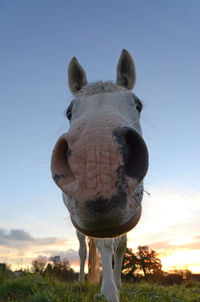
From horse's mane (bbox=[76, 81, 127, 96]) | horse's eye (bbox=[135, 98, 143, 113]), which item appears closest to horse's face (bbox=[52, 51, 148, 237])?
horse's mane (bbox=[76, 81, 127, 96])

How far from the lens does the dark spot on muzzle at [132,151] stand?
6.77 ft

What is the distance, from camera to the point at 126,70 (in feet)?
14.8

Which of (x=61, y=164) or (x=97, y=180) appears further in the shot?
(x=61, y=164)

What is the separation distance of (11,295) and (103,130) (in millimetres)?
5219

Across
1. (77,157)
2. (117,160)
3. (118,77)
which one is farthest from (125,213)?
(118,77)

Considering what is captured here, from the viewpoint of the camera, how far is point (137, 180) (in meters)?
2.05

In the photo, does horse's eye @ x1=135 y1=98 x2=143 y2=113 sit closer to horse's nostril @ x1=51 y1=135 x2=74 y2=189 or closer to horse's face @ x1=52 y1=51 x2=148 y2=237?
horse's face @ x1=52 y1=51 x2=148 y2=237

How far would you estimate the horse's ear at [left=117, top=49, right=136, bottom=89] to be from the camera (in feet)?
14.6

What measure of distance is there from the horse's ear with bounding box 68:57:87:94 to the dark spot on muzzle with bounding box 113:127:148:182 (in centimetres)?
279

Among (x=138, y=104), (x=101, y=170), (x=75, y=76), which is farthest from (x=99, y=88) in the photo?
(x=101, y=170)

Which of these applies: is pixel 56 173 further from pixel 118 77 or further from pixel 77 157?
pixel 118 77

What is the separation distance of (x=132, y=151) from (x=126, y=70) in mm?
2728

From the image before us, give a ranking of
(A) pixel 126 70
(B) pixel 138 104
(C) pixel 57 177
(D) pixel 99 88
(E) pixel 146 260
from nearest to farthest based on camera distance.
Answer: (C) pixel 57 177 < (D) pixel 99 88 < (B) pixel 138 104 < (A) pixel 126 70 < (E) pixel 146 260

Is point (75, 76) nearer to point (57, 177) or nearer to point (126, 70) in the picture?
point (126, 70)
